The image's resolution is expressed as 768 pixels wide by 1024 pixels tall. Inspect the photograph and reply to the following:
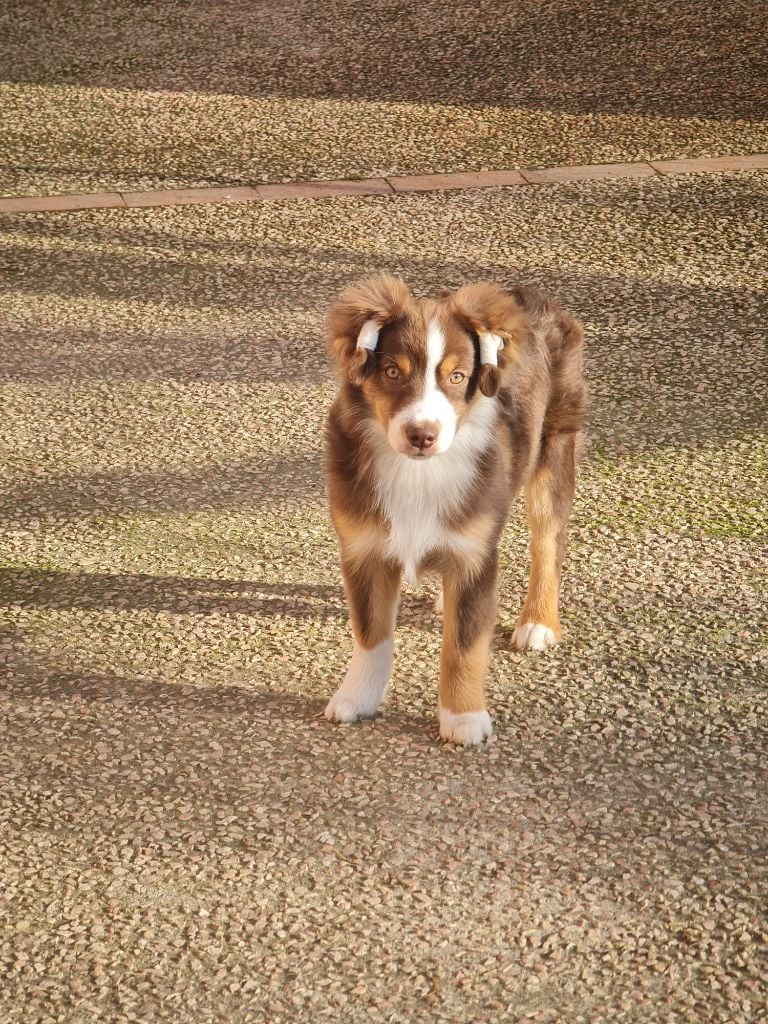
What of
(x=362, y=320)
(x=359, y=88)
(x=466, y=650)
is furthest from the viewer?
(x=359, y=88)

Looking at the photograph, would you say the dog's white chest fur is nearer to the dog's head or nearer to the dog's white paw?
the dog's head

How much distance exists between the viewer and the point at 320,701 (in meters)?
3.58

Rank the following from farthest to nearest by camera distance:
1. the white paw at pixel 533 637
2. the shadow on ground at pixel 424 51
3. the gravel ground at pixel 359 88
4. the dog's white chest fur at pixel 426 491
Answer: the shadow on ground at pixel 424 51
the gravel ground at pixel 359 88
the white paw at pixel 533 637
the dog's white chest fur at pixel 426 491

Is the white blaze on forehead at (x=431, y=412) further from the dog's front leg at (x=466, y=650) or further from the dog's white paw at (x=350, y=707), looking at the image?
the dog's white paw at (x=350, y=707)

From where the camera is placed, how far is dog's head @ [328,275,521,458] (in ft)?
9.63

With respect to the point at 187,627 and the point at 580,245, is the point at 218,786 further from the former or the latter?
the point at 580,245

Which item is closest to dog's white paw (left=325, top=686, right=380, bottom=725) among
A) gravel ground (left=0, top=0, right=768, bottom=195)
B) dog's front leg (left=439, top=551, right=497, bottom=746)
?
dog's front leg (left=439, top=551, right=497, bottom=746)

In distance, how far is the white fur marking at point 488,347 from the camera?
301cm

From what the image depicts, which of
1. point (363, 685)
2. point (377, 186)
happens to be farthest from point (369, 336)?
point (377, 186)

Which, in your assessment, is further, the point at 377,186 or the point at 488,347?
the point at 377,186

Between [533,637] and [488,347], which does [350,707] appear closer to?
[533,637]

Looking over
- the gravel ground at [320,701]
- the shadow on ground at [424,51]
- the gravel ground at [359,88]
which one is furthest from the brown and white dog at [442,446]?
the shadow on ground at [424,51]

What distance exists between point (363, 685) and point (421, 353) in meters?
0.95

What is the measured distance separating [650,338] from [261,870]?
3174 mm
